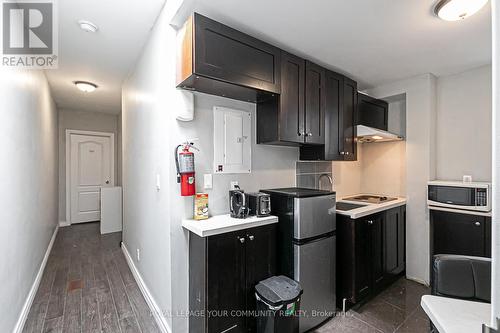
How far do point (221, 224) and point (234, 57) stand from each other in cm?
128

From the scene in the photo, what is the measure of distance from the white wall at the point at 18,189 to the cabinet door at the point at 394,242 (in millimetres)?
3436

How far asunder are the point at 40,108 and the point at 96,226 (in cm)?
318

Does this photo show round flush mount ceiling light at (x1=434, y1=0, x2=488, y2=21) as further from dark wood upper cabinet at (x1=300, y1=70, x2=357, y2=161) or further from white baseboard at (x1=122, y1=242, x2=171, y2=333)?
white baseboard at (x1=122, y1=242, x2=171, y2=333)

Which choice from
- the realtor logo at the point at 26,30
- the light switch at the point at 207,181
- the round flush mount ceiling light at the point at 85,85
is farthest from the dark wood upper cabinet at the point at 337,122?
the round flush mount ceiling light at the point at 85,85

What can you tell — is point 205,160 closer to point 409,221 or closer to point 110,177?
point 409,221

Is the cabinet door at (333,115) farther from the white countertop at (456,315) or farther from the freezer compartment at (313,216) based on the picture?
the white countertop at (456,315)

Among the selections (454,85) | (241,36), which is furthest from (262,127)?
(454,85)

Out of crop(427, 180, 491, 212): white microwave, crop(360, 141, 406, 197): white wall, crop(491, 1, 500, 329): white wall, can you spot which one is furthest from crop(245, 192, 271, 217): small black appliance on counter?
crop(360, 141, 406, 197): white wall

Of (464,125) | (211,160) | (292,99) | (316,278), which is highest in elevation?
(292,99)

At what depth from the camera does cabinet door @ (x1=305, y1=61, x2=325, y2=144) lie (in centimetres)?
240

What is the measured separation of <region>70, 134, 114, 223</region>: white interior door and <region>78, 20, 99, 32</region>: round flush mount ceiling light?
4149 millimetres

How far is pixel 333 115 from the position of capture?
8.82ft

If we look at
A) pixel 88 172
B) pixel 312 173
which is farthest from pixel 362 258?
pixel 88 172

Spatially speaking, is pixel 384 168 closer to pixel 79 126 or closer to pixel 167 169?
pixel 167 169
